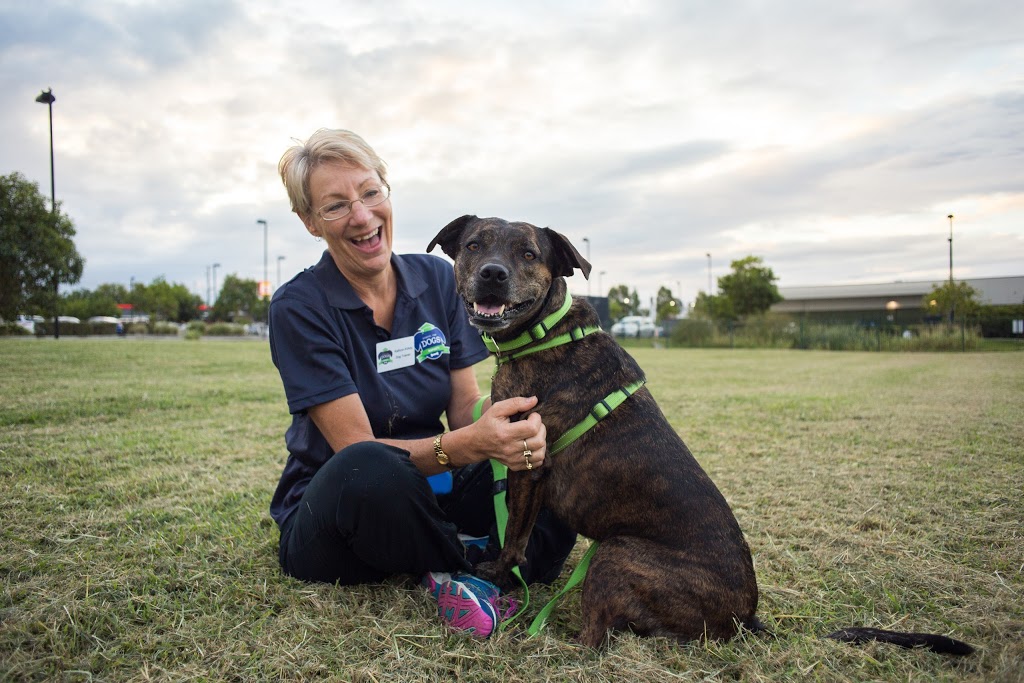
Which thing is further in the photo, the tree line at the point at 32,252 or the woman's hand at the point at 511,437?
the tree line at the point at 32,252

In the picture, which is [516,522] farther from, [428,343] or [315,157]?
[315,157]

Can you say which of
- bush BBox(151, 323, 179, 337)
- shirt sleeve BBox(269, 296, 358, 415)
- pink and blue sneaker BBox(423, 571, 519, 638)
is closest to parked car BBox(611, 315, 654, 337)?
bush BBox(151, 323, 179, 337)

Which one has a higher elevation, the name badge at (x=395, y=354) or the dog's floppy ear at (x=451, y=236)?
the dog's floppy ear at (x=451, y=236)

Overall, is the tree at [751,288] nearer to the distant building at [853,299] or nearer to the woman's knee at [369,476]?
the distant building at [853,299]

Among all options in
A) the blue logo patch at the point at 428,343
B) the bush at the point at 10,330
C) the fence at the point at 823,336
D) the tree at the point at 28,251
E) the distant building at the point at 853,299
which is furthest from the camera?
the distant building at the point at 853,299

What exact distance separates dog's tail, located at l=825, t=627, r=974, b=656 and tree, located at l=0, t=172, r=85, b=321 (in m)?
22.3

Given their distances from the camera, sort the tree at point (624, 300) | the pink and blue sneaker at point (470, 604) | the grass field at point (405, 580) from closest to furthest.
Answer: the grass field at point (405, 580)
the pink and blue sneaker at point (470, 604)
the tree at point (624, 300)

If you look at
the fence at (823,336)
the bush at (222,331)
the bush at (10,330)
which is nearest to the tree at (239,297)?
the bush at (222,331)

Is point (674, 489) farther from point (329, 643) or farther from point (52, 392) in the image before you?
point (52, 392)

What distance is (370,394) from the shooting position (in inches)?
106

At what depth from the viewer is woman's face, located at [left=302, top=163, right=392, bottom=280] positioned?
2.61 m

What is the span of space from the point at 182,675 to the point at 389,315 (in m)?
1.61

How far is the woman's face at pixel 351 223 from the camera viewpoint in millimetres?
2609

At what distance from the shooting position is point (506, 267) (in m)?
2.32
